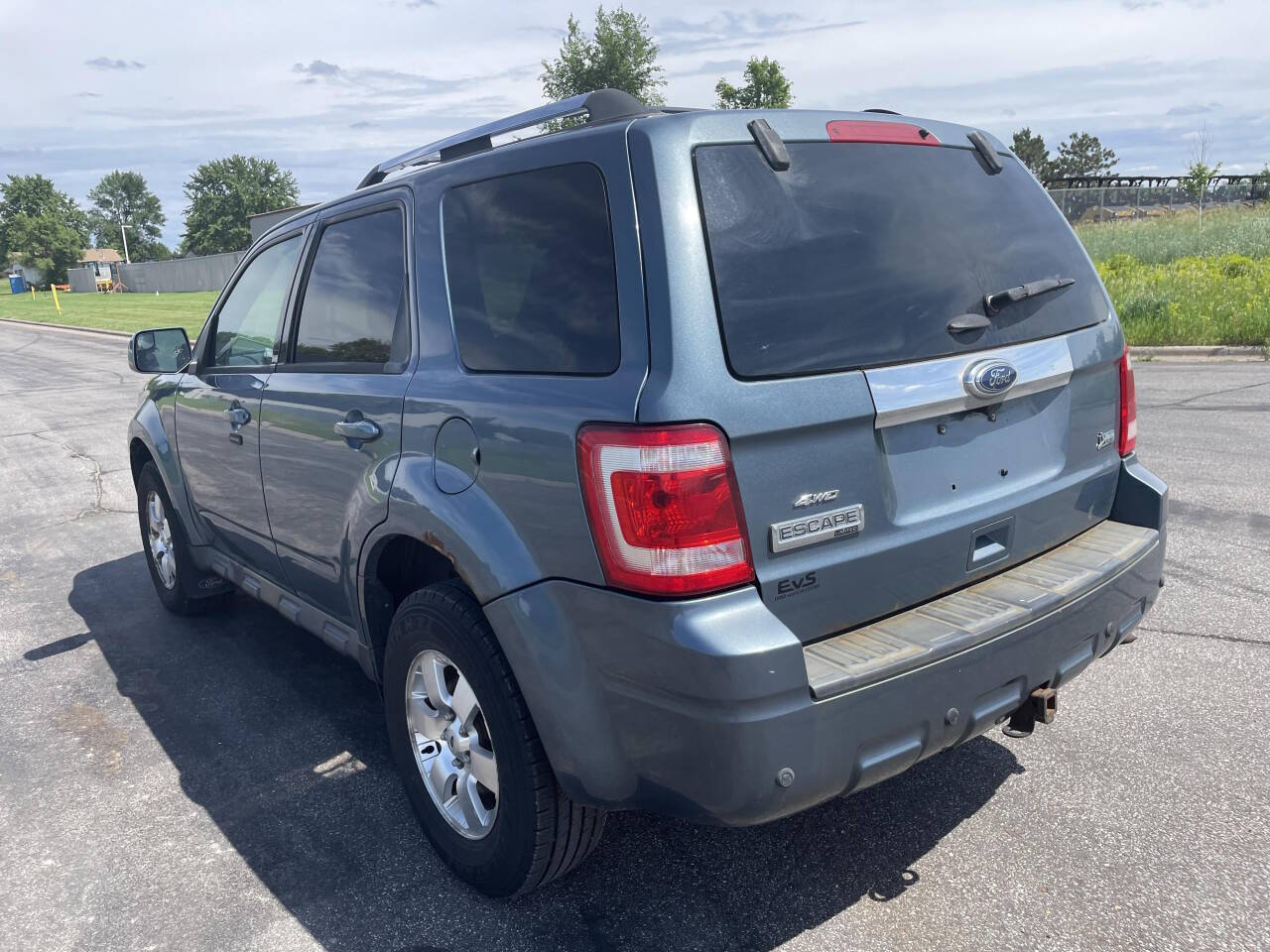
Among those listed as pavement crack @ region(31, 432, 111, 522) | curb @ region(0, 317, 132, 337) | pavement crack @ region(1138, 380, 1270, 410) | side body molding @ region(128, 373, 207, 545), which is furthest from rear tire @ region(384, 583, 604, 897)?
curb @ region(0, 317, 132, 337)

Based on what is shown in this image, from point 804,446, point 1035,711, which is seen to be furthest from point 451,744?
point 1035,711

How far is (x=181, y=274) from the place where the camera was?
65500mm

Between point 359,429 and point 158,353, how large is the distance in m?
2.20

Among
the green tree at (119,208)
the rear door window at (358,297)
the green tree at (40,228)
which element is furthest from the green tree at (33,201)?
the rear door window at (358,297)

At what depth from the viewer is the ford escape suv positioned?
2166mm

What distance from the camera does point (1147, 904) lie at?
259 centimetres

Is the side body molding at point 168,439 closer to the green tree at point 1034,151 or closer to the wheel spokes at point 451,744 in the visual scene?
the wheel spokes at point 451,744

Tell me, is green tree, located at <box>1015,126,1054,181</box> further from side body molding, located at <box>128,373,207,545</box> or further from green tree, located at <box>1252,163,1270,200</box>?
side body molding, located at <box>128,373,207,545</box>

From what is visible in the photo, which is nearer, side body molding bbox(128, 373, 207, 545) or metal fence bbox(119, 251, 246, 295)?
side body molding bbox(128, 373, 207, 545)

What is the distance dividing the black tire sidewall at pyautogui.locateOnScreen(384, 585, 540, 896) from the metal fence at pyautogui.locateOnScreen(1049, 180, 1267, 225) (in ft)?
110

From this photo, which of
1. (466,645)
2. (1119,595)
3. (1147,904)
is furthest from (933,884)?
(466,645)

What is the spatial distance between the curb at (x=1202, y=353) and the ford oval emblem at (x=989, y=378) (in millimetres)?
11815

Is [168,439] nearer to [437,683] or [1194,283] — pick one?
[437,683]

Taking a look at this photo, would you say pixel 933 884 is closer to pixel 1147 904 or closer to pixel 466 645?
pixel 1147 904
